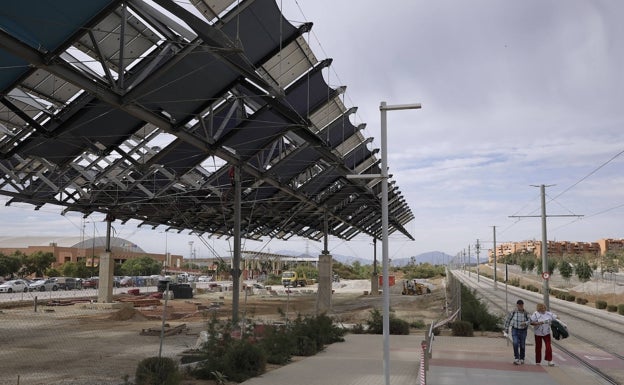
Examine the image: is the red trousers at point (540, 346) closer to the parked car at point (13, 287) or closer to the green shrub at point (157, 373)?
the green shrub at point (157, 373)

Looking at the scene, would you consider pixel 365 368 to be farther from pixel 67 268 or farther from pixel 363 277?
pixel 363 277

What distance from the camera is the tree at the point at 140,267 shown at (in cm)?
11325

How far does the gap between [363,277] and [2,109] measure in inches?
4873

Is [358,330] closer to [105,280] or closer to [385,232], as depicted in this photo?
[385,232]

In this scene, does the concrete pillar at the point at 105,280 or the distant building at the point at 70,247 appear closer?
the concrete pillar at the point at 105,280

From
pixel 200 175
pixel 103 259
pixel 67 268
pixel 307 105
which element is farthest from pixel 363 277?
pixel 307 105

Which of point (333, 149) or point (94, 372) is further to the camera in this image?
point (333, 149)

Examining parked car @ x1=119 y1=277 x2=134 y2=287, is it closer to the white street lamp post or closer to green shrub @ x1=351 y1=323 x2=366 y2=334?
green shrub @ x1=351 y1=323 x2=366 y2=334

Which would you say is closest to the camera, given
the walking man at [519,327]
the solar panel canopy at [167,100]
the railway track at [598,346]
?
the solar panel canopy at [167,100]

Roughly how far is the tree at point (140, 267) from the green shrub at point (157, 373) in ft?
350

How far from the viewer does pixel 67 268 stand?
3538 inches

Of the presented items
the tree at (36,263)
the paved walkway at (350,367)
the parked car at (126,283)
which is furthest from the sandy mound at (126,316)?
the tree at (36,263)

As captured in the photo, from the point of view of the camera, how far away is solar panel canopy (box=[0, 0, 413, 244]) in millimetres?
13375

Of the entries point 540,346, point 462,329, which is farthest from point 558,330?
point 462,329
